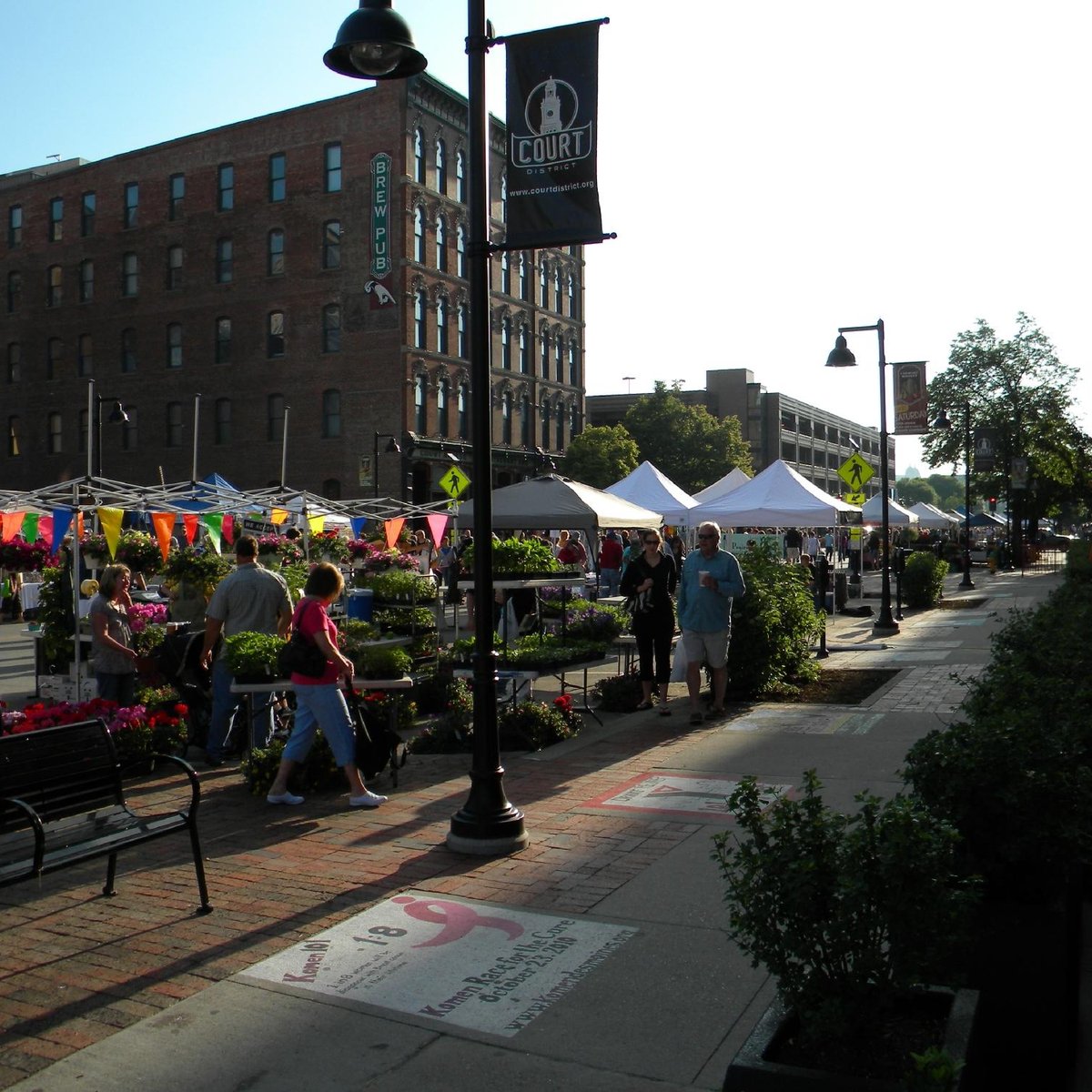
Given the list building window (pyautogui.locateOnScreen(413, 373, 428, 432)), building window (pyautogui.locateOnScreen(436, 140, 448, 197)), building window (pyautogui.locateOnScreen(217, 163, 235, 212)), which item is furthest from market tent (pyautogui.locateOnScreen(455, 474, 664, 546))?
building window (pyautogui.locateOnScreen(217, 163, 235, 212))

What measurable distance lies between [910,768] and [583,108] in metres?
4.49

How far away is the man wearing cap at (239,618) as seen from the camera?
31.3 ft

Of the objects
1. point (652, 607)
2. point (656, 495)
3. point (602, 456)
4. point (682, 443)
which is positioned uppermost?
point (682, 443)

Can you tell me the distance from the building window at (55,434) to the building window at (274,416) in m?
12.7

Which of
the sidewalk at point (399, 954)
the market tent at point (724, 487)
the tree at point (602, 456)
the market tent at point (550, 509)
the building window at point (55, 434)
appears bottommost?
the sidewalk at point (399, 954)

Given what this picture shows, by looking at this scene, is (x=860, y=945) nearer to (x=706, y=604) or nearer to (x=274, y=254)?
(x=706, y=604)

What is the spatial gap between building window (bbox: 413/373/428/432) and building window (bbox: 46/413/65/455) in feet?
65.3

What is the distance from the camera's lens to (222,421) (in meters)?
52.8

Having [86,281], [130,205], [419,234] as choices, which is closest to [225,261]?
[130,205]

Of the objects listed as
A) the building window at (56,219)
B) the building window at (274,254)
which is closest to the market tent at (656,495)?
the building window at (274,254)

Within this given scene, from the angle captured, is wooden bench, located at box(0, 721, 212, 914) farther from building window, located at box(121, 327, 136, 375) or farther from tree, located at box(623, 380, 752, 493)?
tree, located at box(623, 380, 752, 493)

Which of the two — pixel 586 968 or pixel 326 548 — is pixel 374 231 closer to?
pixel 326 548

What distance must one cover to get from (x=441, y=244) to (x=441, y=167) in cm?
328

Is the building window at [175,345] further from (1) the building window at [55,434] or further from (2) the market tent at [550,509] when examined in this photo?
(2) the market tent at [550,509]
